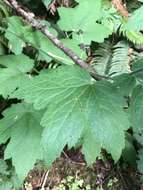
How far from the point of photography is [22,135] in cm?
156

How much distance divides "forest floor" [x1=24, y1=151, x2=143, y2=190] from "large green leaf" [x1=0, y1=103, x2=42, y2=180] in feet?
1.98

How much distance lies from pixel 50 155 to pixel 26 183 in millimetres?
1236

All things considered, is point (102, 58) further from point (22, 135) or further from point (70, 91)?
point (70, 91)

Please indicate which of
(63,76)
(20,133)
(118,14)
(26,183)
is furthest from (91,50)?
(63,76)

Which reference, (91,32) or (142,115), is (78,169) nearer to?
(91,32)

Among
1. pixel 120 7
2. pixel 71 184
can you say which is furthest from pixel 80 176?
pixel 120 7

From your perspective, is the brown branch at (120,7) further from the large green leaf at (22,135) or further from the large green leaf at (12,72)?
the large green leaf at (22,135)

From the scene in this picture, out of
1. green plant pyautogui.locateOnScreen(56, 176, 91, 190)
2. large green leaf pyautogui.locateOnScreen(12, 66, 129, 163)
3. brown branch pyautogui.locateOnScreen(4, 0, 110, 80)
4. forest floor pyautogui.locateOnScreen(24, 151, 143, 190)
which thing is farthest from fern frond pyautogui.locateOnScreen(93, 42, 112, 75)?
large green leaf pyautogui.locateOnScreen(12, 66, 129, 163)

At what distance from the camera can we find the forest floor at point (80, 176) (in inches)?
87.1

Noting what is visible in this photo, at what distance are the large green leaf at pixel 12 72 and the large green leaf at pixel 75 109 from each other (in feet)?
1.87

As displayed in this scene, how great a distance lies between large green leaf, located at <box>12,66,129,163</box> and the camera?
0.98 m

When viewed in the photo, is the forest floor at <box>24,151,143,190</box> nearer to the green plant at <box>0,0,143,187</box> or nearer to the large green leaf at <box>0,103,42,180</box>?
the green plant at <box>0,0,143,187</box>

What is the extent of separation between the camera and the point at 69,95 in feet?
3.28

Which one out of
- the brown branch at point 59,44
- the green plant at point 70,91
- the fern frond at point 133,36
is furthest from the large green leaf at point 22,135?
the fern frond at point 133,36
